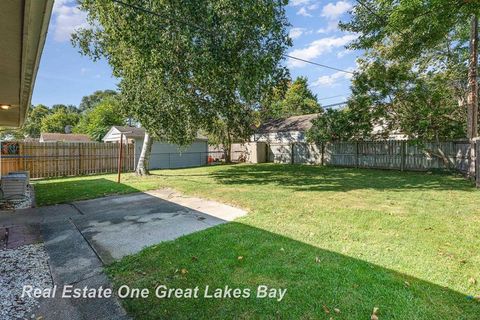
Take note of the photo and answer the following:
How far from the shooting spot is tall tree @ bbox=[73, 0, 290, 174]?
7.81m

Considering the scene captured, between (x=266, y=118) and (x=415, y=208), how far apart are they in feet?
78.8

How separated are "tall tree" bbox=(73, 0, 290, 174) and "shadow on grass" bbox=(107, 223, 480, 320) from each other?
574cm

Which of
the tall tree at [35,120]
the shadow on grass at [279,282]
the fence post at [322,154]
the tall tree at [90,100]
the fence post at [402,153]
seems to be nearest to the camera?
the shadow on grass at [279,282]

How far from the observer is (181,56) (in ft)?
28.3

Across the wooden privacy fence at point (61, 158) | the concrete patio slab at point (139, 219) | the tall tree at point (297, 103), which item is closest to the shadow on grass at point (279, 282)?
the concrete patio slab at point (139, 219)

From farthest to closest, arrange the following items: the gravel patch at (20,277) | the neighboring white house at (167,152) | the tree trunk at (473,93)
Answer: the neighboring white house at (167,152) → the tree trunk at (473,93) → the gravel patch at (20,277)

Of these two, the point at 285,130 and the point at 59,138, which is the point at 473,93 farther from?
the point at 59,138

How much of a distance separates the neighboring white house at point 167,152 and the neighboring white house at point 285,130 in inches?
248

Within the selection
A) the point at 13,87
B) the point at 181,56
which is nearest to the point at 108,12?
the point at 181,56

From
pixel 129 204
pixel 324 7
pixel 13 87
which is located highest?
pixel 324 7

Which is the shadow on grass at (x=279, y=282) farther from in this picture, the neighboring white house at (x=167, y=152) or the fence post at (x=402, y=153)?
the neighboring white house at (x=167, y=152)

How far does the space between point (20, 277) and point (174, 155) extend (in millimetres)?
16524

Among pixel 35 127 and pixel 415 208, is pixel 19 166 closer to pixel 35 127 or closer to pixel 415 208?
pixel 415 208

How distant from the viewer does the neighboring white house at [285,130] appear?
22.6 m
